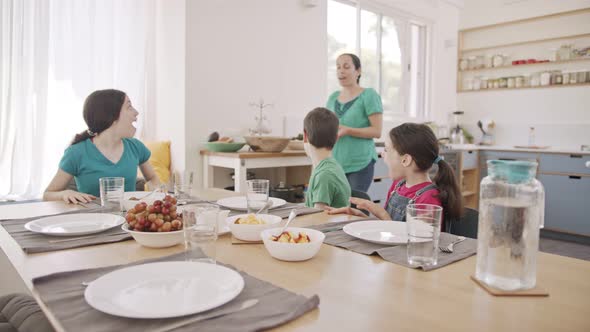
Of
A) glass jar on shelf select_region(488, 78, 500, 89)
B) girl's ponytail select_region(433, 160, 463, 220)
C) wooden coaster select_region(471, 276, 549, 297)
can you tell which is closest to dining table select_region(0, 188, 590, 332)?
wooden coaster select_region(471, 276, 549, 297)

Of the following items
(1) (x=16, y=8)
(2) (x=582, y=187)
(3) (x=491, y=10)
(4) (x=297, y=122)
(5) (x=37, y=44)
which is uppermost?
(3) (x=491, y=10)

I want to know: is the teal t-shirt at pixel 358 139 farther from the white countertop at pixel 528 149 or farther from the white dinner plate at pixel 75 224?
the white countertop at pixel 528 149

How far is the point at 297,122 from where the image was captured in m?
4.09

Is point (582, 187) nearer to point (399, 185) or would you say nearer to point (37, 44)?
point (399, 185)

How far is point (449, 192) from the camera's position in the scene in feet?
4.94

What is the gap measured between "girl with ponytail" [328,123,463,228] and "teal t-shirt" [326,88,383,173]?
40.5 inches

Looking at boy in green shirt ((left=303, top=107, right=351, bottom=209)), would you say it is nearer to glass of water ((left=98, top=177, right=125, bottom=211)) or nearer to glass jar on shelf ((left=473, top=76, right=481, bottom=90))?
glass of water ((left=98, top=177, right=125, bottom=211))

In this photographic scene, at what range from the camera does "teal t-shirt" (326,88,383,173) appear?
2787 millimetres

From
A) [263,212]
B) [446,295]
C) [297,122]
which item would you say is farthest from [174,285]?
[297,122]

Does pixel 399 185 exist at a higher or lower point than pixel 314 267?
higher

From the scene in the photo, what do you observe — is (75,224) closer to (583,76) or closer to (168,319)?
(168,319)

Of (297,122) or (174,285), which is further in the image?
(297,122)

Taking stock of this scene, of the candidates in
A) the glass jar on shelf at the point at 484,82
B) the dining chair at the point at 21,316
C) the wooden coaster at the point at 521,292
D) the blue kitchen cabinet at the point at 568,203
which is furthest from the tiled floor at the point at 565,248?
the dining chair at the point at 21,316

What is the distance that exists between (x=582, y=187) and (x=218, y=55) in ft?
11.3
